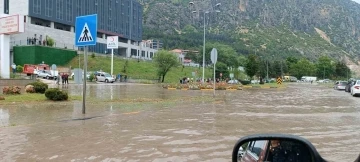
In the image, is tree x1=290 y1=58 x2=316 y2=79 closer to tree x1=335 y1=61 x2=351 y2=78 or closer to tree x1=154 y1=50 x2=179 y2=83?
tree x1=335 y1=61 x2=351 y2=78

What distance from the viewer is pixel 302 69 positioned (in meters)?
127

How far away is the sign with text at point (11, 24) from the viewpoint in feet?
122

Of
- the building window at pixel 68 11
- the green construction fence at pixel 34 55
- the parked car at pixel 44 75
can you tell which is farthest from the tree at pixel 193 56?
the parked car at pixel 44 75

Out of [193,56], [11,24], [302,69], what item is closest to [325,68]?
[302,69]

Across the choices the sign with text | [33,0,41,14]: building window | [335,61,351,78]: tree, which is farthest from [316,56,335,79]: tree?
the sign with text

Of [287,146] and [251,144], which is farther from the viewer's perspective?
[251,144]

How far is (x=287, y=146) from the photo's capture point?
8.04ft

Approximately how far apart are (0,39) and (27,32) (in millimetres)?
39366

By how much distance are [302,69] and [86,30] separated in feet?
405

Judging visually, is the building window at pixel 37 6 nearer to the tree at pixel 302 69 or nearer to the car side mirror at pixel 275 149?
the car side mirror at pixel 275 149

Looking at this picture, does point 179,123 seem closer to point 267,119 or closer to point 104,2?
point 267,119

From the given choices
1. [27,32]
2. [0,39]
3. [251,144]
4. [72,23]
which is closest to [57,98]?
[251,144]

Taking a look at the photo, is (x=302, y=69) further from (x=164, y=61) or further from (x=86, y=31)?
(x=86, y=31)

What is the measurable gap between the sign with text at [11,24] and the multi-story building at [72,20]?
129 feet
